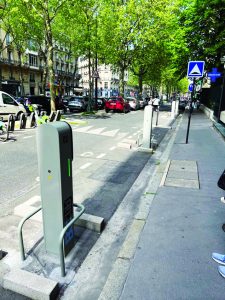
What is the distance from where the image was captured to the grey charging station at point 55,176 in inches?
99.2

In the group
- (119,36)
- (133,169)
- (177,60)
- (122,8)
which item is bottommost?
(133,169)

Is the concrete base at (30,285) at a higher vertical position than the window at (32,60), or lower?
lower

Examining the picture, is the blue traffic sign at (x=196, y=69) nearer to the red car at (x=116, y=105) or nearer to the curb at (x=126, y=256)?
the curb at (x=126, y=256)

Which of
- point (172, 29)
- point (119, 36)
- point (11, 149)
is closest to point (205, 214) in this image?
point (11, 149)

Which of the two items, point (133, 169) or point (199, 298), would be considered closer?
point (199, 298)

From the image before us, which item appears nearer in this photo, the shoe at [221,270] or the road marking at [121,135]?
the shoe at [221,270]

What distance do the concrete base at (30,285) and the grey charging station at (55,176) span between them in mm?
436

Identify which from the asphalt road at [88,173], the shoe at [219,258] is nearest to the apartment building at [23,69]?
the asphalt road at [88,173]

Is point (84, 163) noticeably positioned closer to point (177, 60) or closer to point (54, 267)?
point (54, 267)

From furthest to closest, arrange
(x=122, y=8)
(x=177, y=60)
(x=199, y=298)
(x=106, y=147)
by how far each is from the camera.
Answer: (x=122, y=8), (x=177, y=60), (x=106, y=147), (x=199, y=298)

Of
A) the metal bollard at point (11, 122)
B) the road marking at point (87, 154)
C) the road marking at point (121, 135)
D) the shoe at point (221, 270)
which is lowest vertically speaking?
the road marking at point (121, 135)

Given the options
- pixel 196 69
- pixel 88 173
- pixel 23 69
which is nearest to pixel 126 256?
pixel 88 173

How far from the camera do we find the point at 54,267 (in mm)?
2820

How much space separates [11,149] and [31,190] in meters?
3.89
